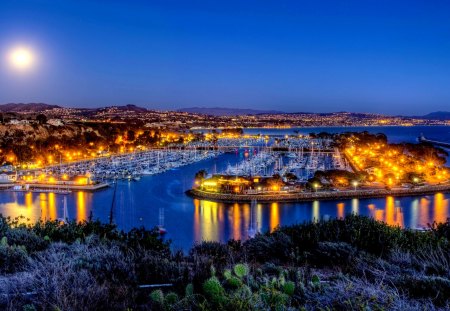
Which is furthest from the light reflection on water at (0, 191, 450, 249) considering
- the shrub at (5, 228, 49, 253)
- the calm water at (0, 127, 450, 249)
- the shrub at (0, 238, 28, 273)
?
the shrub at (0, 238, 28, 273)

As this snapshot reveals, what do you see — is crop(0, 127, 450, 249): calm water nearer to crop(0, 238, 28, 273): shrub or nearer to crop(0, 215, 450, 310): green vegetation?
crop(0, 215, 450, 310): green vegetation

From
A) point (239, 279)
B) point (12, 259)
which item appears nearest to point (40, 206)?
point (12, 259)

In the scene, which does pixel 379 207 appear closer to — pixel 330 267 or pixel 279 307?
pixel 330 267

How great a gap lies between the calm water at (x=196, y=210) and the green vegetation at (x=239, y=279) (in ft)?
33.7

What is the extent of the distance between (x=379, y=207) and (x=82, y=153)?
26.6 metres

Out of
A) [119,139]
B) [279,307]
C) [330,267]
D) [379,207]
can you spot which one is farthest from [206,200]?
[119,139]

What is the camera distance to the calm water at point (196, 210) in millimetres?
15852

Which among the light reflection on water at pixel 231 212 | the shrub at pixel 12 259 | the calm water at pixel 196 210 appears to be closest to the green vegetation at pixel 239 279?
the shrub at pixel 12 259

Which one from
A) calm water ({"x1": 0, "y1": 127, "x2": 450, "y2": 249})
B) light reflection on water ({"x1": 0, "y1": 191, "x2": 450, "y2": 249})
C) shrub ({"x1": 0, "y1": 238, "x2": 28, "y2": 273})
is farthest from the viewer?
calm water ({"x1": 0, "y1": 127, "x2": 450, "y2": 249})

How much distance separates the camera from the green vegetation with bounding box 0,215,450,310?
1.92 metres

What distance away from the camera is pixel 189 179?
2620cm

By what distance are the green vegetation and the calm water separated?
1029cm

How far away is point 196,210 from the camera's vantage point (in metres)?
18.3

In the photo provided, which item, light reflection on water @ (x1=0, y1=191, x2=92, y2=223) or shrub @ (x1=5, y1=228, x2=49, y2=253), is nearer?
shrub @ (x1=5, y1=228, x2=49, y2=253)
